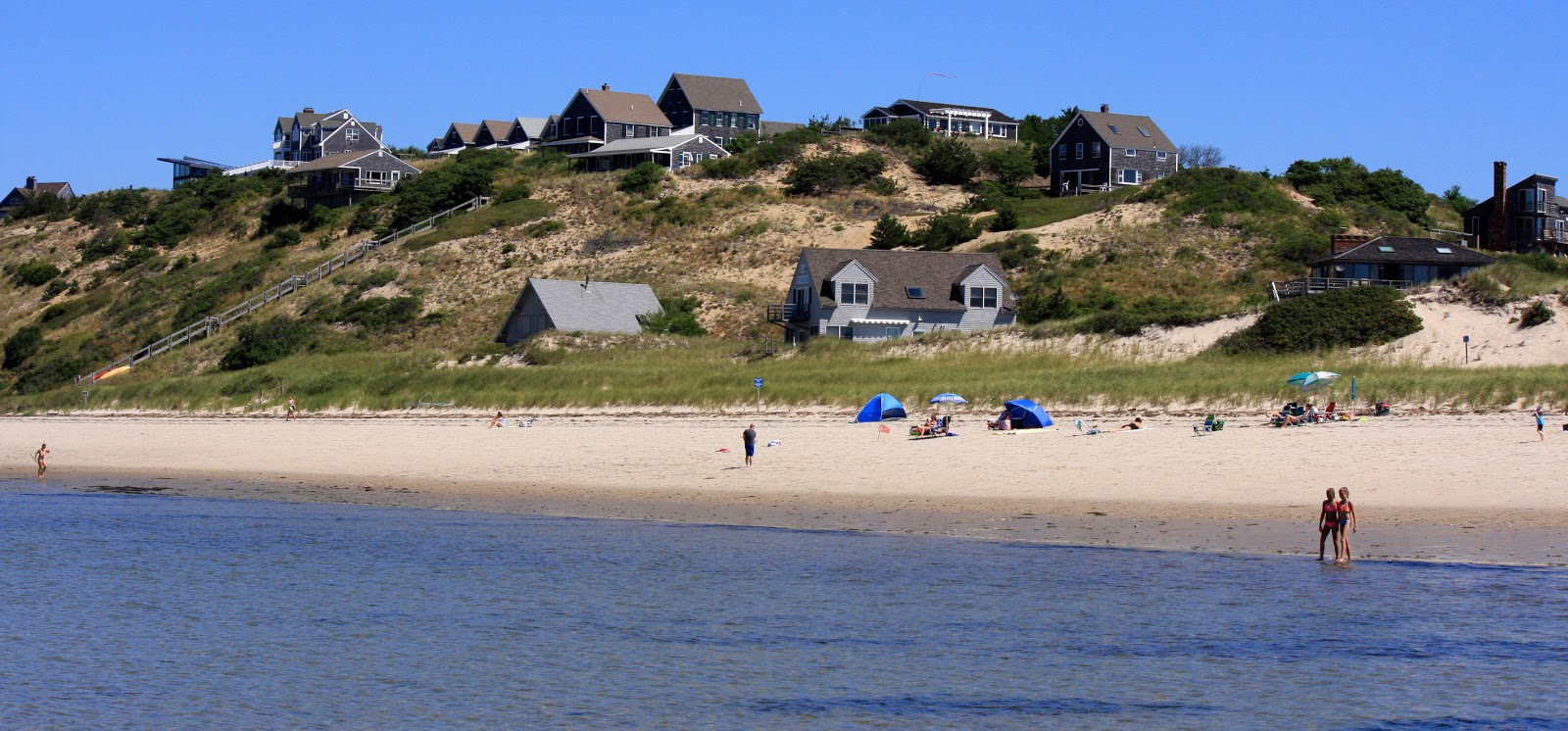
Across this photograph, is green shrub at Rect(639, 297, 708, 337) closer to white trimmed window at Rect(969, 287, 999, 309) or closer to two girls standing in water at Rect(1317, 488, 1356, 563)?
white trimmed window at Rect(969, 287, 999, 309)

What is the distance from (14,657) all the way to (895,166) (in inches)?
3084

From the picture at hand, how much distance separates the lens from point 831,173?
8625cm

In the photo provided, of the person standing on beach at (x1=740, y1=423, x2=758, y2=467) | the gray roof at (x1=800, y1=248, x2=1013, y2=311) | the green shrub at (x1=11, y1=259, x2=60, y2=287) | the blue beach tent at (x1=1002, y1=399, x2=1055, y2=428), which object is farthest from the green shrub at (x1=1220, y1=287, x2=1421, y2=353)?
the green shrub at (x1=11, y1=259, x2=60, y2=287)

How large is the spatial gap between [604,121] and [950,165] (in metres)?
29.0

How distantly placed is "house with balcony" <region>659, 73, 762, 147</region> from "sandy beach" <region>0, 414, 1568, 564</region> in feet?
239

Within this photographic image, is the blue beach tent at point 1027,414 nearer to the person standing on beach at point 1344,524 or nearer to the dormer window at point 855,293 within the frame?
the person standing on beach at point 1344,524

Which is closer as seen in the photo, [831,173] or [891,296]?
[891,296]

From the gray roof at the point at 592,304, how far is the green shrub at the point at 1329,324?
26.6 metres

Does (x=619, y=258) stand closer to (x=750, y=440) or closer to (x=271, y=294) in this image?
(x=271, y=294)

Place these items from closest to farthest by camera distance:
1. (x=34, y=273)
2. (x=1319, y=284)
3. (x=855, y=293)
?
(x=1319, y=284) → (x=855, y=293) → (x=34, y=273)

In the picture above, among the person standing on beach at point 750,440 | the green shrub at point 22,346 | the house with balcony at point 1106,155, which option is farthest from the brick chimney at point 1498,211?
the green shrub at point 22,346

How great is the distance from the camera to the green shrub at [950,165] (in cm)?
8912

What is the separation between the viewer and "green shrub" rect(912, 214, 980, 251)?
233ft

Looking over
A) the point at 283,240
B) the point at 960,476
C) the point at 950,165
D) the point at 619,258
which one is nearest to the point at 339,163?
the point at 283,240
